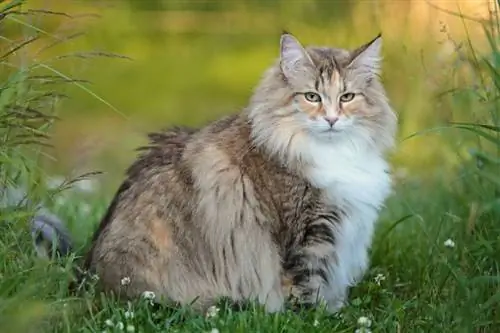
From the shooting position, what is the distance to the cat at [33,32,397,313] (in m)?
3.98

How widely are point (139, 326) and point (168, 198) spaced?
0.63 m

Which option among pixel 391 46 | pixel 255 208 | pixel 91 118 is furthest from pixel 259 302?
pixel 91 118

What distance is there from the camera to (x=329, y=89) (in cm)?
407

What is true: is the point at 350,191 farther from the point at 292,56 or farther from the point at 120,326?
the point at 120,326

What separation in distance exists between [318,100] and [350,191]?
1.31 feet

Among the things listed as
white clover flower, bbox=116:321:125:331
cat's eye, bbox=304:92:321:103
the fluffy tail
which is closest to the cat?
cat's eye, bbox=304:92:321:103

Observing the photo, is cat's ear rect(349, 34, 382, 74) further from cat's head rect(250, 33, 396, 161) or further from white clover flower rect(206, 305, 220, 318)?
white clover flower rect(206, 305, 220, 318)

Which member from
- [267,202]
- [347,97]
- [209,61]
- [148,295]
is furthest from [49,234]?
[209,61]

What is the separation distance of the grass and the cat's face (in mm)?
433

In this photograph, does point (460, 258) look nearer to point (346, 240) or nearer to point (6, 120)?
point (346, 240)

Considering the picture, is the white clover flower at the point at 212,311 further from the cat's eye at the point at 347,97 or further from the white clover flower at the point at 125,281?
the cat's eye at the point at 347,97

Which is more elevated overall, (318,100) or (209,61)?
(318,100)

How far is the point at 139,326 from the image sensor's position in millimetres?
3604

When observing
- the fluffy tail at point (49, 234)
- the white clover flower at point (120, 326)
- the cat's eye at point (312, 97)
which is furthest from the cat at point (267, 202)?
the white clover flower at point (120, 326)
